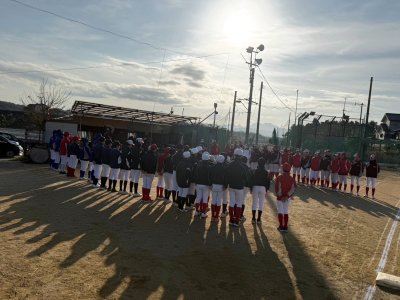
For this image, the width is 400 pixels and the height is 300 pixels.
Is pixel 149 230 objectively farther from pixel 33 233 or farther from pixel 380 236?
pixel 380 236

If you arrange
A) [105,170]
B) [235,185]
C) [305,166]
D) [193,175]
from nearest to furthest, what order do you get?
[235,185] < [193,175] < [105,170] < [305,166]

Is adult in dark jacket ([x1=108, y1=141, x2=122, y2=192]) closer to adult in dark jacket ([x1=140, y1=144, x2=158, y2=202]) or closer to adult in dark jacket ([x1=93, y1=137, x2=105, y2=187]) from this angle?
adult in dark jacket ([x1=93, y1=137, x2=105, y2=187])

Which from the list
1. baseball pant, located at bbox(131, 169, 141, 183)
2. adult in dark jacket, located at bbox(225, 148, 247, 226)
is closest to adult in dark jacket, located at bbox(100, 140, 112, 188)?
baseball pant, located at bbox(131, 169, 141, 183)

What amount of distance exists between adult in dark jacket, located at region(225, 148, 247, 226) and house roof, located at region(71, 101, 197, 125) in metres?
13.4

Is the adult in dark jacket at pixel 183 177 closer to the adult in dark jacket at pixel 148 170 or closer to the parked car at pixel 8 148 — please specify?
the adult in dark jacket at pixel 148 170

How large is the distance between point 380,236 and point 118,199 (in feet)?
27.8

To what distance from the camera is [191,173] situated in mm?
11758

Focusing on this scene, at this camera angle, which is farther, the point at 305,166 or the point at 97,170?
the point at 305,166

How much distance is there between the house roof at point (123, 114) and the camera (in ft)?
75.2

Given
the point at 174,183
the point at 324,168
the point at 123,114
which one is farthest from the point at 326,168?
the point at 123,114

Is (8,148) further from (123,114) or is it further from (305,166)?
(305,166)

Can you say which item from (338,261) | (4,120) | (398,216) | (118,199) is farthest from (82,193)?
(4,120)

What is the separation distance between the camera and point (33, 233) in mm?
8266

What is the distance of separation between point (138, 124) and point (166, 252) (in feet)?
73.1
